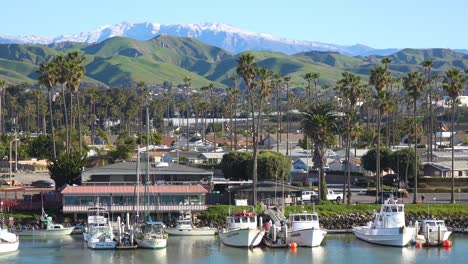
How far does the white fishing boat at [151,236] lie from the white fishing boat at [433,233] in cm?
Answer: 1910

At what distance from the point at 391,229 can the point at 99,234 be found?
21.7m

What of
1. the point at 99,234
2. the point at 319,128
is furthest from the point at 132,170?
the point at 99,234

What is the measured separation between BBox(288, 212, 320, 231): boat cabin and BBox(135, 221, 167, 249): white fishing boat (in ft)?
31.1

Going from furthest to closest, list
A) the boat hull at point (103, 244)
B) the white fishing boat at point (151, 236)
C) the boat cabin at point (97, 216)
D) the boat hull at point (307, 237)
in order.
Result: 1. the boat cabin at point (97, 216)
2. the boat hull at point (307, 237)
3. the boat hull at point (103, 244)
4. the white fishing boat at point (151, 236)

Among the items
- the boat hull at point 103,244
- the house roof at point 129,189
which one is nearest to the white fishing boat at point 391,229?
the house roof at point 129,189

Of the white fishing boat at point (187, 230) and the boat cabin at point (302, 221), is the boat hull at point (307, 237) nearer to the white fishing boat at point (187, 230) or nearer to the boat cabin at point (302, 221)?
the boat cabin at point (302, 221)

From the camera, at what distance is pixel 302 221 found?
77.2 metres

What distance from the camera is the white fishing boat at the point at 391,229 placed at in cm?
7769

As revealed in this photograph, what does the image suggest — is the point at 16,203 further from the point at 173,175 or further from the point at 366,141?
the point at 366,141

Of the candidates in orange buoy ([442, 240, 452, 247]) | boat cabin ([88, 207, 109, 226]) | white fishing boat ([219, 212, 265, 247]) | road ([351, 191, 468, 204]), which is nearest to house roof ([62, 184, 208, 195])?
boat cabin ([88, 207, 109, 226])

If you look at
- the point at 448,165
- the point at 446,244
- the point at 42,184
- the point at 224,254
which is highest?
the point at 448,165

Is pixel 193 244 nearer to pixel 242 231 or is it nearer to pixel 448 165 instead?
pixel 242 231

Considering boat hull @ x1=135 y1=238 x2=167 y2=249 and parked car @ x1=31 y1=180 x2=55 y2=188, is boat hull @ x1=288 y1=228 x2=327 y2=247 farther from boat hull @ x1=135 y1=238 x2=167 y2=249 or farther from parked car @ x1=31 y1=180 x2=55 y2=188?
parked car @ x1=31 y1=180 x2=55 y2=188

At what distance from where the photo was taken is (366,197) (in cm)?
10288
